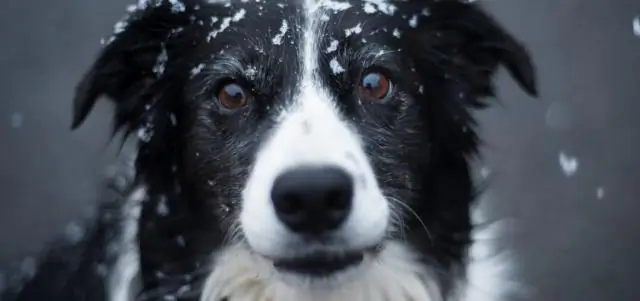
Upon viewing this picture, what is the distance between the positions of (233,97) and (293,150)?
26cm

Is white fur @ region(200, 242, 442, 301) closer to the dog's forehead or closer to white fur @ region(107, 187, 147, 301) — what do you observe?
white fur @ region(107, 187, 147, 301)

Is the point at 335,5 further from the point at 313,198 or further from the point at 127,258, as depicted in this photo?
the point at 127,258

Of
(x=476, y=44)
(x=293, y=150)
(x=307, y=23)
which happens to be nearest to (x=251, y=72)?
(x=307, y=23)

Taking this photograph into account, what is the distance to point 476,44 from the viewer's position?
1.92m

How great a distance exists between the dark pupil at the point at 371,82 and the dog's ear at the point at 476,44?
22 cm

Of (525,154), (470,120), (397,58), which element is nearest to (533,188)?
(525,154)

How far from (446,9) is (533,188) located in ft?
2.76

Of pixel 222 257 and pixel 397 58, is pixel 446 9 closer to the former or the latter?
pixel 397 58

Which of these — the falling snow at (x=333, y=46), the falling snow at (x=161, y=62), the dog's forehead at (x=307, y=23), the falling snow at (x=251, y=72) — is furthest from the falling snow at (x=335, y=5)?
the falling snow at (x=161, y=62)

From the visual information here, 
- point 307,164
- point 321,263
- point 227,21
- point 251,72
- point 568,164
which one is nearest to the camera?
point 307,164

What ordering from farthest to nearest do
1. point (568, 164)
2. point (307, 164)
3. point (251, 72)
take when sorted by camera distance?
point (568, 164)
point (251, 72)
point (307, 164)

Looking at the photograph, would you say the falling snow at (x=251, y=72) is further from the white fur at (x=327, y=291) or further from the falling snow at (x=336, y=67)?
the white fur at (x=327, y=291)

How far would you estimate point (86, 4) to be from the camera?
2.49m

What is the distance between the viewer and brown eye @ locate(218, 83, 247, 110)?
67.3 inches
